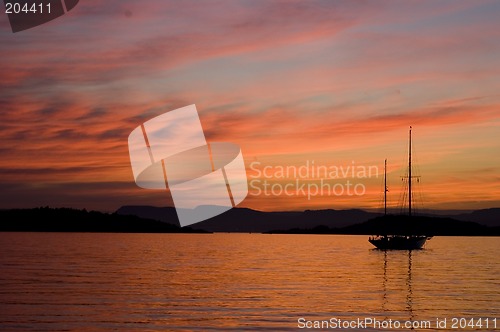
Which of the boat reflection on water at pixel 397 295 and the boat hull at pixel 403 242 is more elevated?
the boat reflection on water at pixel 397 295

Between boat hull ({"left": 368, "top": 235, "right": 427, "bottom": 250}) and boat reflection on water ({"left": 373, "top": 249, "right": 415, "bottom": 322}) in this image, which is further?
boat hull ({"left": 368, "top": 235, "right": 427, "bottom": 250})

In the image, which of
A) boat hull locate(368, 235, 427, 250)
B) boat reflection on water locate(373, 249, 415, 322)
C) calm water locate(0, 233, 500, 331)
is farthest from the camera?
boat hull locate(368, 235, 427, 250)

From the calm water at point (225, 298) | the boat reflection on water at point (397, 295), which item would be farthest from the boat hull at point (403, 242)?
the calm water at point (225, 298)

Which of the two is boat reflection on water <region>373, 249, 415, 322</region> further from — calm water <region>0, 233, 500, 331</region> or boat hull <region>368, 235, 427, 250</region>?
boat hull <region>368, 235, 427, 250</region>

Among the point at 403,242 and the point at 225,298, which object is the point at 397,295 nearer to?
the point at 225,298

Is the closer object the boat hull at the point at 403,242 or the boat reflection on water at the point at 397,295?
the boat reflection on water at the point at 397,295

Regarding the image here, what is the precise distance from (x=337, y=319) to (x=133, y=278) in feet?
104

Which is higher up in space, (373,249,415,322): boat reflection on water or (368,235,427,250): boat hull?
(373,249,415,322): boat reflection on water

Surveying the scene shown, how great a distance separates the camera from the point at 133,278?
6475cm

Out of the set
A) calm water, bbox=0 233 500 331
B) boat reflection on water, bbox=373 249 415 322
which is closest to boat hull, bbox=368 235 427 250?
boat reflection on water, bbox=373 249 415 322

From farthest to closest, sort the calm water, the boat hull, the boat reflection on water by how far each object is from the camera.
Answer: the boat hull
the boat reflection on water
the calm water

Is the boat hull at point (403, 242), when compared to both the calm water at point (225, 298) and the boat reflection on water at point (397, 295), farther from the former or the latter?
the calm water at point (225, 298)

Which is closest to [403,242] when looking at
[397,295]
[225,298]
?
[397,295]

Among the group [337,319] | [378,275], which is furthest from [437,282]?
[337,319]
